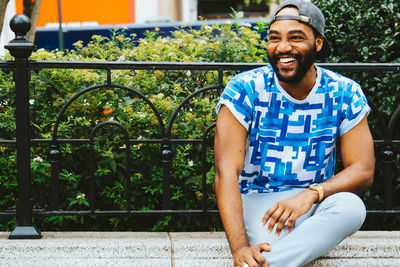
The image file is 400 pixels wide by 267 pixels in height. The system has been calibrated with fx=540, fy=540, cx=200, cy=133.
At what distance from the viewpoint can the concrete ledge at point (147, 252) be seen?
2.82 m

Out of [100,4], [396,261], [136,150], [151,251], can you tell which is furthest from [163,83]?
[100,4]

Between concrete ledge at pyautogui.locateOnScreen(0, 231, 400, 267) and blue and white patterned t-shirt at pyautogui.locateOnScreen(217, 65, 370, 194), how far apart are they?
538 mm

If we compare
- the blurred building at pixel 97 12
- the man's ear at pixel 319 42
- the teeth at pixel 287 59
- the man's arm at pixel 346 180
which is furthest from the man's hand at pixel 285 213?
the blurred building at pixel 97 12

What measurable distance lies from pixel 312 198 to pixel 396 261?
2.52 ft

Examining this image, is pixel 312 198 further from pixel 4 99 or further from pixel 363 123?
pixel 4 99

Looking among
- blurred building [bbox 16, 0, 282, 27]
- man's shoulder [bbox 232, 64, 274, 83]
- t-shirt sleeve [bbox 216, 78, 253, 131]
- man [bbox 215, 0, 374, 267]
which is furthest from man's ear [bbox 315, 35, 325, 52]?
blurred building [bbox 16, 0, 282, 27]

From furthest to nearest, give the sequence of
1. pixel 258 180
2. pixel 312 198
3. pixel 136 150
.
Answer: pixel 136 150, pixel 258 180, pixel 312 198

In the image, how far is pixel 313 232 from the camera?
7.73 feet

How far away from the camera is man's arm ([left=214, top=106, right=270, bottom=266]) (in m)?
2.31

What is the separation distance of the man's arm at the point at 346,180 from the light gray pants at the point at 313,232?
54 mm

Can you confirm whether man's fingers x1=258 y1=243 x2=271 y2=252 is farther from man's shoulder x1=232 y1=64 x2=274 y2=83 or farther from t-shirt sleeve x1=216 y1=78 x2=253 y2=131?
man's shoulder x1=232 y1=64 x2=274 y2=83

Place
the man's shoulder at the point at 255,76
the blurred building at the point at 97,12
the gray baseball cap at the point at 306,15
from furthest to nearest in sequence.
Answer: the blurred building at the point at 97,12 < the man's shoulder at the point at 255,76 < the gray baseball cap at the point at 306,15

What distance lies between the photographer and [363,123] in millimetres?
2646

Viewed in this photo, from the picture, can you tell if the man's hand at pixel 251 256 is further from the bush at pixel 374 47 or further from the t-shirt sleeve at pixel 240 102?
the bush at pixel 374 47
